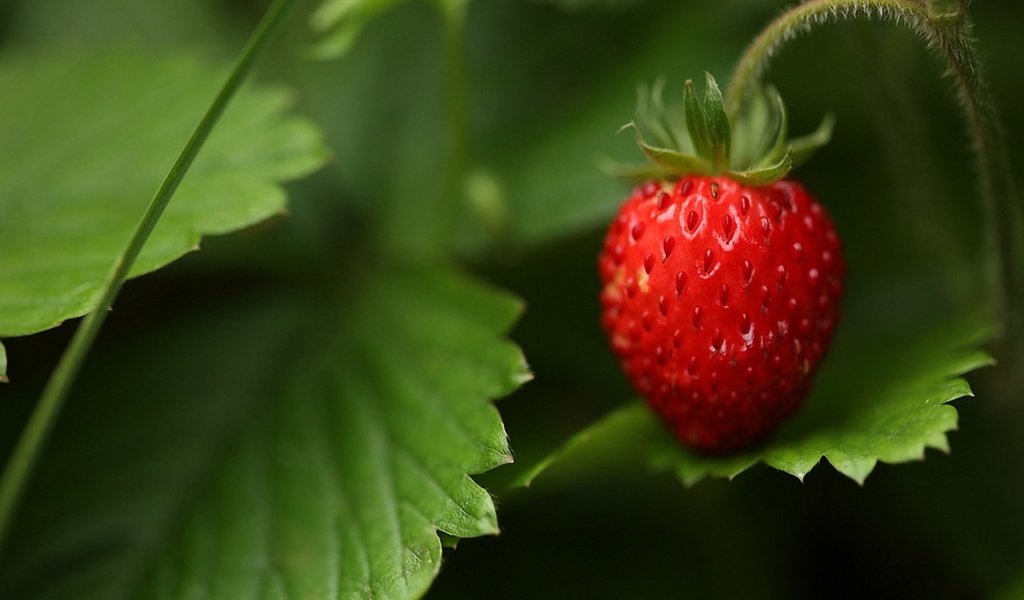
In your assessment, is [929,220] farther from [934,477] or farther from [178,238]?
[178,238]

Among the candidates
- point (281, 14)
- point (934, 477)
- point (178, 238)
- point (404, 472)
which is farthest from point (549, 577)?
point (281, 14)

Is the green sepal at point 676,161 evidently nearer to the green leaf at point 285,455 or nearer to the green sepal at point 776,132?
the green sepal at point 776,132

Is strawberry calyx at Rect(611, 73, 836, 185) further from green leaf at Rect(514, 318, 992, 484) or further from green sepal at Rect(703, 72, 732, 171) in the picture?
green leaf at Rect(514, 318, 992, 484)

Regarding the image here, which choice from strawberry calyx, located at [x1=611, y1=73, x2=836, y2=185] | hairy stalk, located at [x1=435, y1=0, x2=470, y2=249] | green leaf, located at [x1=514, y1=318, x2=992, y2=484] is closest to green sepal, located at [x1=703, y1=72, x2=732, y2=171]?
strawberry calyx, located at [x1=611, y1=73, x2=836, y2=185]

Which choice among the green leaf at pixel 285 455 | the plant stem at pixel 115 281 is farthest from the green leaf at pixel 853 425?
the plant stem at pixel 115 281

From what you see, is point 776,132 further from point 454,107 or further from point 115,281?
point 115,281

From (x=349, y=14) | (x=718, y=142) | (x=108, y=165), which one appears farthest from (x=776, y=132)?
(x=108, y=165)
